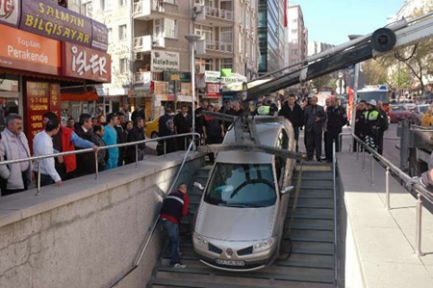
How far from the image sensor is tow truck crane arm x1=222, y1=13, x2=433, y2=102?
718 centimetres

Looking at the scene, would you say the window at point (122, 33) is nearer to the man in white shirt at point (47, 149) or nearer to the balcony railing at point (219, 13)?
the balcony railing at point (219, 13)

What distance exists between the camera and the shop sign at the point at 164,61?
3694cm

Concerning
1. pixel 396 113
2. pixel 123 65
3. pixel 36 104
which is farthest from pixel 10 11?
pixel 396 113

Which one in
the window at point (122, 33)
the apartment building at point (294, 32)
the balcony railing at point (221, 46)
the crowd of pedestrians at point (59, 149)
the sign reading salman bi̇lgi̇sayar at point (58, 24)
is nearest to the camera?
the crowd of pedestrians at point (59, 149)

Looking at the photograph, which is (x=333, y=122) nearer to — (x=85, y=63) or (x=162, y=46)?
(x=85, y=63)

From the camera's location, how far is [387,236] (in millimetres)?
5090

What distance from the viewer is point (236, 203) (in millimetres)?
8648

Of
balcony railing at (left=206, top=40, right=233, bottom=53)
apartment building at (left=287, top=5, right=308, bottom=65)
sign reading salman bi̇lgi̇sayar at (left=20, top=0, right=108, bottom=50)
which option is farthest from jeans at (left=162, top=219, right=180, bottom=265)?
apartment building at (left=287, top=5, right=308, bottom=65)

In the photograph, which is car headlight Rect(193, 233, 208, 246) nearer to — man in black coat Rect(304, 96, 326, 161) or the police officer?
man in black coat Rect(304, 96, 326, 161)

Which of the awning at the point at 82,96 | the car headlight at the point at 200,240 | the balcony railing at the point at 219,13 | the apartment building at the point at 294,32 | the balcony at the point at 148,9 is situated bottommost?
the car headlight at the point at 200,240

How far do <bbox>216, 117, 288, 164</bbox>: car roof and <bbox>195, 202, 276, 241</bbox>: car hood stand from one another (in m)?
1.11

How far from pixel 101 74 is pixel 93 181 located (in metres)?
5.13

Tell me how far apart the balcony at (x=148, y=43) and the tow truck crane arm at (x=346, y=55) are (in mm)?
31298

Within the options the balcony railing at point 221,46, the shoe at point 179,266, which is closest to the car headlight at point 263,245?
the shoe at point 179,266
